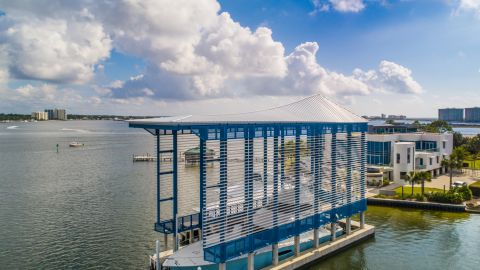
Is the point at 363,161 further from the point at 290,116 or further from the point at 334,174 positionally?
the point at 290,116

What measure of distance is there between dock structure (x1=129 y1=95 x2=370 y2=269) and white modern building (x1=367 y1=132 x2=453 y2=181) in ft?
103

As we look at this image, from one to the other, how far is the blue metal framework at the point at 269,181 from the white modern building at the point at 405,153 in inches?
1240

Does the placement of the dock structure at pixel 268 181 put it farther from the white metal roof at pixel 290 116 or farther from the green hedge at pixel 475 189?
the green hedge at pixel 475 189

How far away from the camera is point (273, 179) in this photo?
3241 centimetres

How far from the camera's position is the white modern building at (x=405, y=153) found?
A: 228 feet

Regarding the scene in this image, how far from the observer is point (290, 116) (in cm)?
3453

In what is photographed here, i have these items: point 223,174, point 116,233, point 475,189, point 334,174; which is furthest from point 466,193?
point 116,233

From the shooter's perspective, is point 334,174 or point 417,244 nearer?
point 334,174

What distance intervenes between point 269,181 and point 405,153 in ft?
145

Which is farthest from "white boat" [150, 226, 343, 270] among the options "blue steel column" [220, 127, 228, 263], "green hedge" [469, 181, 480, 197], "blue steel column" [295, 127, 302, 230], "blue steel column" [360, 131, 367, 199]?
"green hedge" [469, 181, 480, 197]

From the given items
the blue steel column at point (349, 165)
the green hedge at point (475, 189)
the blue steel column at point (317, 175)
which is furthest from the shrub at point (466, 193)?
the blue steel column at point (317, 175)

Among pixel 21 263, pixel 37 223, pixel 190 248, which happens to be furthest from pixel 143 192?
pixel 190 248

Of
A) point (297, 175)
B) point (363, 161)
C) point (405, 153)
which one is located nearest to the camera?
point (297, 175)

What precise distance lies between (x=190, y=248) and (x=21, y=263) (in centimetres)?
1648
